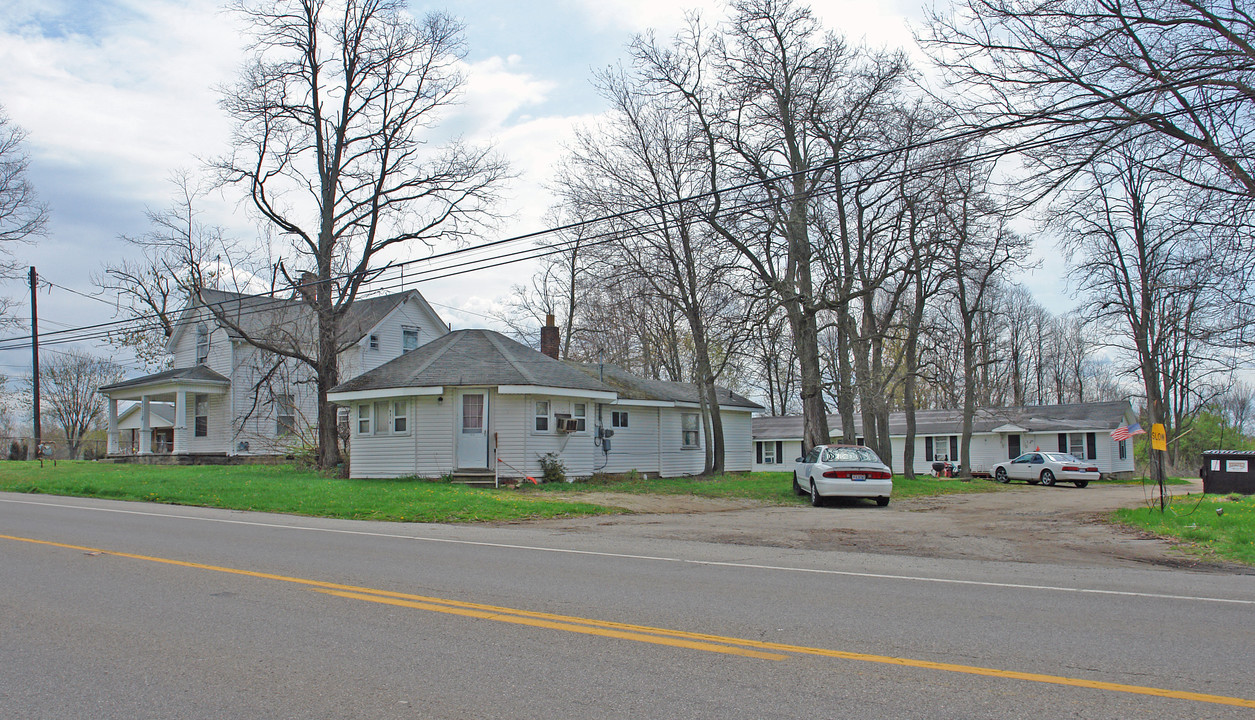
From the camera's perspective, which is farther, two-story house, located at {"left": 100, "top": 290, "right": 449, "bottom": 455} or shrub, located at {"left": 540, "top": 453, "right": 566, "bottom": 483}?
two-story house, located at {"left": 100, "top": 290, "right": 449, "bottom": 455}

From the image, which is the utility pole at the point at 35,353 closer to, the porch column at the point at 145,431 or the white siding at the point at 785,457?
the porch column at the point at 145,431

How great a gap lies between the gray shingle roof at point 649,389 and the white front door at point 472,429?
18.0 feet

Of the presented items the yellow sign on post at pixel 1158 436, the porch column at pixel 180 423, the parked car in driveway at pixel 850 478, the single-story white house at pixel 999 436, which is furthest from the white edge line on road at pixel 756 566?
the single-story white house at pixel 999 436

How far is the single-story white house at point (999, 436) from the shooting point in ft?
148

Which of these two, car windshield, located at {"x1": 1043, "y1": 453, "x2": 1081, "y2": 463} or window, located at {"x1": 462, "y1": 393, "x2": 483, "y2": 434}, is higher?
window, located at {"x1": 462, "y1": 393, "x2": 483, "y2": 434}

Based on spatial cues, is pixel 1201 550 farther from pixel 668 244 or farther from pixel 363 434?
pixel 363 434

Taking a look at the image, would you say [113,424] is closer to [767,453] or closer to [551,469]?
[551,469]

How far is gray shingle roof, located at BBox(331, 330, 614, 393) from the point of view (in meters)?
24.4

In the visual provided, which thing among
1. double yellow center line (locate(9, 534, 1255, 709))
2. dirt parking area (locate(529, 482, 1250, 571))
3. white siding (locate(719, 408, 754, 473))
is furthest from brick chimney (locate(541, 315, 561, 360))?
double yellow center line (locate(9, 534, 1255, 709))

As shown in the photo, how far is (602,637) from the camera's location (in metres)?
6.02

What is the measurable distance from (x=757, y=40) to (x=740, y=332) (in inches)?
364

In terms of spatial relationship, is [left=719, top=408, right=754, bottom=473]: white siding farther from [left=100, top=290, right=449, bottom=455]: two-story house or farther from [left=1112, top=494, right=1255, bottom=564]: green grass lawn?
[left=1112, top=494, right=1255, bottom=564]: green grass lawn

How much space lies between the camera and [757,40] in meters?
26.2

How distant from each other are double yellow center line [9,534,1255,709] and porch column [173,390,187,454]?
32398 millimetres
